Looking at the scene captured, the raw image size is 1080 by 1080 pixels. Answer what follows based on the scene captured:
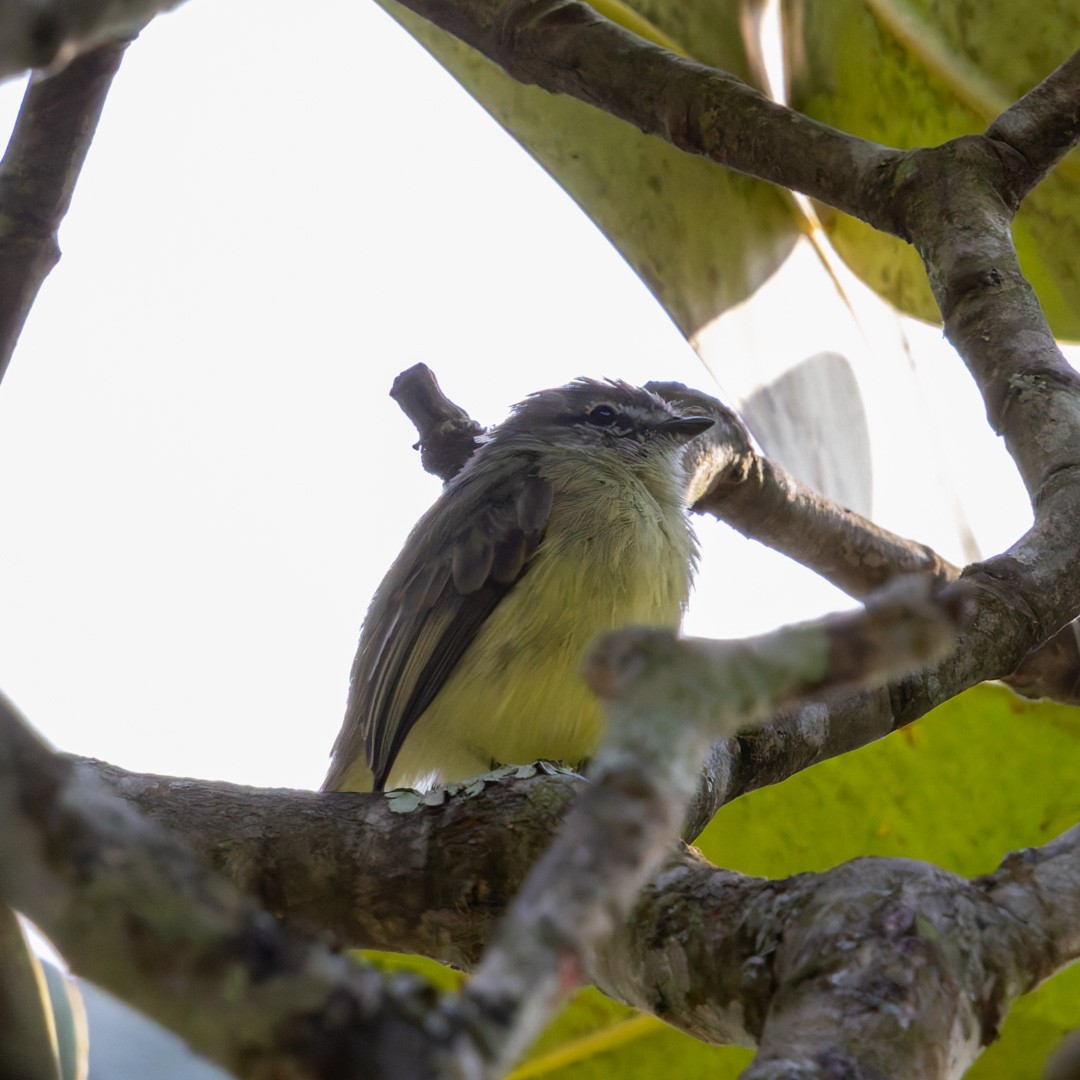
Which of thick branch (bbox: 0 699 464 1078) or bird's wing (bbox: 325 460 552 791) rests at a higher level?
bird's wing (bbox: 325 460 552 791)

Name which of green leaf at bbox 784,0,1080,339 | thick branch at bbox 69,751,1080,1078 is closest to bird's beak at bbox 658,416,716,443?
green leaf at bbox 784,0,1080,339

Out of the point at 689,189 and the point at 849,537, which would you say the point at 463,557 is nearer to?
the point at 849,537

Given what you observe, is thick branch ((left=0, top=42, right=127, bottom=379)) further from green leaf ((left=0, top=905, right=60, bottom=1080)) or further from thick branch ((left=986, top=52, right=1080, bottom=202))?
thick branch ((left=986, top=52, right=1080, bottom=202))

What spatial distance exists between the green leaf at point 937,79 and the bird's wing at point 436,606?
1.58 metres

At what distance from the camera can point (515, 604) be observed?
357cm

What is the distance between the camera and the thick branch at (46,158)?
2.19 metres

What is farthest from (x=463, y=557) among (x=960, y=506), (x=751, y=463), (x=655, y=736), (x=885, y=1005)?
(x=655, y=736)

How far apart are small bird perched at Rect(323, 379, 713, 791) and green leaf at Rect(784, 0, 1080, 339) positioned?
3.80 ft

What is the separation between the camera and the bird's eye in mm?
4484

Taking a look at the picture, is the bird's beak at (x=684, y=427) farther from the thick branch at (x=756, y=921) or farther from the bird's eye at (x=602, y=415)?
the thick branch at (x=756, y=921)

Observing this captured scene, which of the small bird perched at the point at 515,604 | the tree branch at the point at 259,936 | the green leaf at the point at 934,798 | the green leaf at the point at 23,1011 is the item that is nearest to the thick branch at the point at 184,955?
the tree branch at the point at 259,936

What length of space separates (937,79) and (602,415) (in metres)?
1.56

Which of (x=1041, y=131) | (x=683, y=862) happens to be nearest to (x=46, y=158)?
(x=683, y=862)

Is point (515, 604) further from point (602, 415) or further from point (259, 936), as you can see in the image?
point (259, 936)
